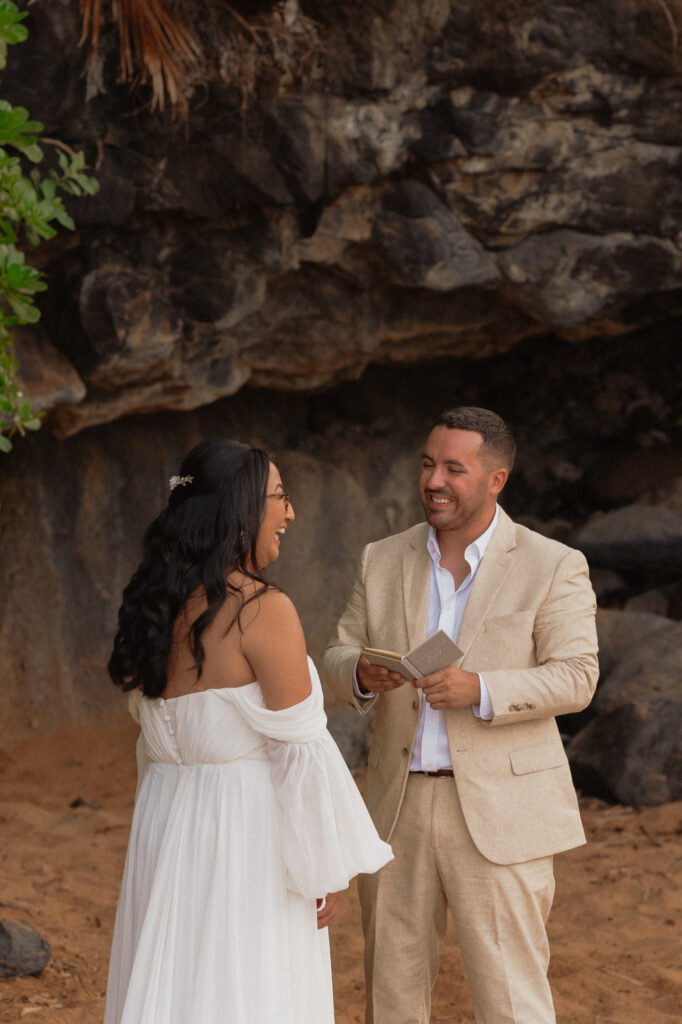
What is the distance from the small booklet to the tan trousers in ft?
1.43

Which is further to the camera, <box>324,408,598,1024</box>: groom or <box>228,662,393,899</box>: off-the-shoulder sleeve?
<box>324,408,598,1024</box>: groom

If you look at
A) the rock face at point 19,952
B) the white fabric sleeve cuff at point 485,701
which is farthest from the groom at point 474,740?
the rock face at point 19,952

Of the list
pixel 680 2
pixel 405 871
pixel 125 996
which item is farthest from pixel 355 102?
pixel 125 996

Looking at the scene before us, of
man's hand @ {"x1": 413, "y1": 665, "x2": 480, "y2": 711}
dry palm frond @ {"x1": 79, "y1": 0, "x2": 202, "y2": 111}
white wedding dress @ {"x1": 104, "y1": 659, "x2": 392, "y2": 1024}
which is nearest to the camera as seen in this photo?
white wedding dress @ {"x1": 104, "y1": 659, "x2": 392, "y2": 1024}

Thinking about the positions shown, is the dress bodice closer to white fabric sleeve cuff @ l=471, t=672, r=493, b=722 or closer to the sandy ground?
white fabric sleeve cuff @ l=471, t=672, r=493, b=722

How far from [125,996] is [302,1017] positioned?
42 centimetres

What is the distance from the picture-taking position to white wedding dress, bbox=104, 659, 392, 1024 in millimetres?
2482

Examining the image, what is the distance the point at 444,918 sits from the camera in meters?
3.29

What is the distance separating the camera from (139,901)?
2.65 m

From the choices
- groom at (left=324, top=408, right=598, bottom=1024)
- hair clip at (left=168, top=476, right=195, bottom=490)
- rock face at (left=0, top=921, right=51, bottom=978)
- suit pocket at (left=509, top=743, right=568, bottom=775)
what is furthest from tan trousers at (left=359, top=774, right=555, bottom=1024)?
rock face at (left=0, top=921, right=51, bottom=978)

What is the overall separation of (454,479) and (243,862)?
1.27 meters

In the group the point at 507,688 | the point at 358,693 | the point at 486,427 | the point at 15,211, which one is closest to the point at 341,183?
the point at 15,211

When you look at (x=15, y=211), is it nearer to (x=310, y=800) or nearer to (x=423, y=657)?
(x=423, y=657)

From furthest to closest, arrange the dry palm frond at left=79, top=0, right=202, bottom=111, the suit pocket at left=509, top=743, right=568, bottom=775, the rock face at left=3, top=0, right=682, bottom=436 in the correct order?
the rock face at left=3, top=0, right=682, bottom=436 < the dry palm frond at left=79, top=0, right=202, bottom=111 < the suit pocket at left=509, top=743, right=568, bottom=775
